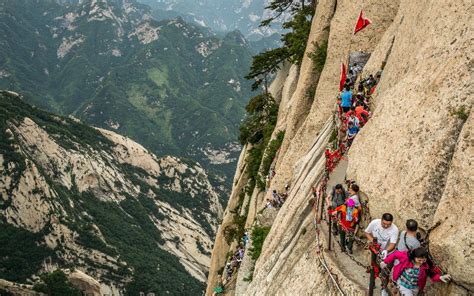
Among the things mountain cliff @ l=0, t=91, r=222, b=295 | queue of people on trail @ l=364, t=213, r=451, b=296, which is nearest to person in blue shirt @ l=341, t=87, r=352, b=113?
queue of people on trail @ l=364, t=213, r=451, b=296

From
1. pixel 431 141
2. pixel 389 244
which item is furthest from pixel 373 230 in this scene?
pixel 431 141

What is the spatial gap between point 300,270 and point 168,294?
144 m

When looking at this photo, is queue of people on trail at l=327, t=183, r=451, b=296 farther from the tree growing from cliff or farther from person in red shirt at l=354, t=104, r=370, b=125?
the tree growing from cliff

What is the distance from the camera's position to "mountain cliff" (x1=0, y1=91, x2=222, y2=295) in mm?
134250

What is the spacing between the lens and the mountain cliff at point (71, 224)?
440ft

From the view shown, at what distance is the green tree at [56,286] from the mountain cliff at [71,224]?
24.0m

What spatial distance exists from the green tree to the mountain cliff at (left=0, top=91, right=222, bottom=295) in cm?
2405

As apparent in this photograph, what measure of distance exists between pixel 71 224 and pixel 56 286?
161ft

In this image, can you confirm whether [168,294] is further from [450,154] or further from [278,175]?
[450,154]

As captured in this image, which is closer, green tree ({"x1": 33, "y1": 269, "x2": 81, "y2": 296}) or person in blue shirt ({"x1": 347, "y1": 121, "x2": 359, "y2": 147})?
person in blue shirt ({"x1": 347, "y1": 121, "x2": 359, "y2": 147})

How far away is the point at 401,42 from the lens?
18.0m

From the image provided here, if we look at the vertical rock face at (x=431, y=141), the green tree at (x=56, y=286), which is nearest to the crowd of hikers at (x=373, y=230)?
the vertical rock face at (x=431, y=141)

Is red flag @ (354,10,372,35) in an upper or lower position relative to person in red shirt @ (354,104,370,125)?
upper

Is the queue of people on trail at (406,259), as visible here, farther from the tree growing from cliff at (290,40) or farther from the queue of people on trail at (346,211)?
the tree growing from cliff at (290,40)
